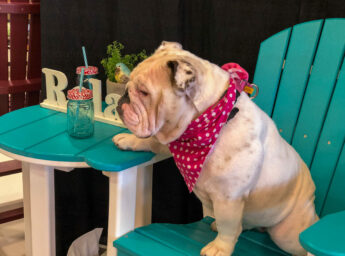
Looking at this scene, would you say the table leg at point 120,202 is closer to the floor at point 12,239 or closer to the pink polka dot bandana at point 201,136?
the pink polka dot bandana at point 201,136

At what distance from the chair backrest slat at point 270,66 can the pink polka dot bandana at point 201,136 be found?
11.7 inches

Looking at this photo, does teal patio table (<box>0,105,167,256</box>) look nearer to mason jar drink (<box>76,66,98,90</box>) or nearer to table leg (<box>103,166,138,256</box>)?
table leg (<box>103,166,138,256</box>)

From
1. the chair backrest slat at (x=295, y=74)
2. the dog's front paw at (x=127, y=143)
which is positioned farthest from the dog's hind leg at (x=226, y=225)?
the chair backrest slat at (x=295, y=74)

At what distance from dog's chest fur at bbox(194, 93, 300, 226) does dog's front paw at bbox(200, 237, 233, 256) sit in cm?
12

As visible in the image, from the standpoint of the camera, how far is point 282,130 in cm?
138

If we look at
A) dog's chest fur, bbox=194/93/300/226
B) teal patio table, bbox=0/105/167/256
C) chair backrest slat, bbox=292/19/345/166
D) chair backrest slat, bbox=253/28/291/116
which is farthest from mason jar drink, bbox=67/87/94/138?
chair backrest slat, bbox=292/19/345/166

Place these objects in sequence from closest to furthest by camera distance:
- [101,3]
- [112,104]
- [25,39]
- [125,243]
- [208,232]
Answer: [125,243], [208,232], [112,104], [101,3], [25,39]

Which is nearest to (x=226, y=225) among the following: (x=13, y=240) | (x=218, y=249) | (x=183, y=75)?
(x=218, y=249)

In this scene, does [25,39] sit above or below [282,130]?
above

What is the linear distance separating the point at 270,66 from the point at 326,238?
648 mm

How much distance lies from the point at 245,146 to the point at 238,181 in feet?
0.28

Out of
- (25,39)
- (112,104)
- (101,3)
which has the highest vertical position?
(101,3)

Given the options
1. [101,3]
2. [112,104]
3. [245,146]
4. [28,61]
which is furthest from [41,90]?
[245,146]

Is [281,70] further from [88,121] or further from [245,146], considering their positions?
[88,121]
